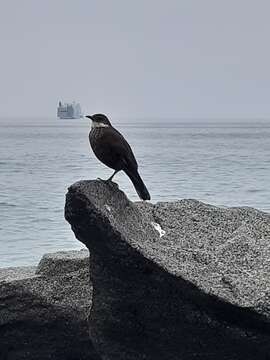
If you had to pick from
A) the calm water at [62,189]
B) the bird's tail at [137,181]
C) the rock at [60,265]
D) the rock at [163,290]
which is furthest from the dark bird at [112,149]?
the calm water at [62,189]

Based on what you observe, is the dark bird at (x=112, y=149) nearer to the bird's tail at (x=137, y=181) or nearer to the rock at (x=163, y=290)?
the bird's tail at (x=137, y=181)

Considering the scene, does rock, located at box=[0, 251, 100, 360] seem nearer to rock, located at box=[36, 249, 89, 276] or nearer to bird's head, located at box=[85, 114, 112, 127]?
rock, located at box=[36, 249, 89, 276]

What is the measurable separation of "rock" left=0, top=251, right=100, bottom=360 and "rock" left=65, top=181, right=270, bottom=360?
989 mm

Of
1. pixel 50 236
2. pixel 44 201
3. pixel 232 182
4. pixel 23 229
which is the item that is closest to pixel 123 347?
pixel 50 236

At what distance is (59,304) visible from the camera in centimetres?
856

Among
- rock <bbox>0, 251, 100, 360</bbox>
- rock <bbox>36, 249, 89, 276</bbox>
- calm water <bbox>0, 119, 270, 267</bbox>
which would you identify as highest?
rock <bbox>36, 249, 89, 276</bbox>

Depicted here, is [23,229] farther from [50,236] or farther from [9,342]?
[9,342]

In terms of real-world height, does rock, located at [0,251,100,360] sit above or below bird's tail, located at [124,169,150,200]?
below

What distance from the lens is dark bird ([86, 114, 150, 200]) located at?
313 inches

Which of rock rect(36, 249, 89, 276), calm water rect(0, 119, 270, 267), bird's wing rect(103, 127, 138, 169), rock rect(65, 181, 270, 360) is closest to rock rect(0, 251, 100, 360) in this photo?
rock rect(36, 249, 89, 276)

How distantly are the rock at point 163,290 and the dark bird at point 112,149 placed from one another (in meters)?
0.31

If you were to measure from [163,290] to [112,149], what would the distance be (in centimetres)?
128

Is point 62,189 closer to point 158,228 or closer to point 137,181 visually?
point 137,181

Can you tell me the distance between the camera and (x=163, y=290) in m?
7.12
